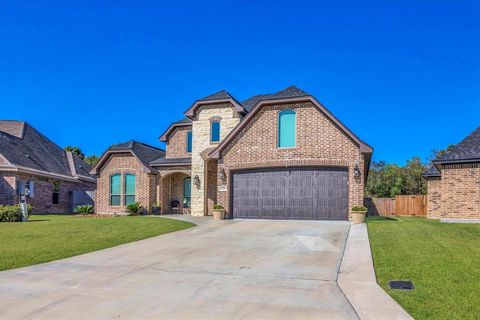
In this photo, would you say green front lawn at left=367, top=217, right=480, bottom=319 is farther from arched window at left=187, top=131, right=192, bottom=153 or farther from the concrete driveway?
arched window at left=187, top=131, right=192, bottom=153

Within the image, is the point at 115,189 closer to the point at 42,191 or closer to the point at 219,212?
the point at 42,191

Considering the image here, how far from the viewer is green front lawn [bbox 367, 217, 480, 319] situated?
5609 mm

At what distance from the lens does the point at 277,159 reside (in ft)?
60.5

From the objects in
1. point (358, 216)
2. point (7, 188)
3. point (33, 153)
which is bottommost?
point (358, 216)

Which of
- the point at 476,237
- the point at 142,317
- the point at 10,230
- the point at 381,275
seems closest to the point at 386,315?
the point at 381,275

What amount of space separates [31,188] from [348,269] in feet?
82.4

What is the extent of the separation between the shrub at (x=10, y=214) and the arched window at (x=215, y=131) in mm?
10682

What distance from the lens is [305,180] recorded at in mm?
17906

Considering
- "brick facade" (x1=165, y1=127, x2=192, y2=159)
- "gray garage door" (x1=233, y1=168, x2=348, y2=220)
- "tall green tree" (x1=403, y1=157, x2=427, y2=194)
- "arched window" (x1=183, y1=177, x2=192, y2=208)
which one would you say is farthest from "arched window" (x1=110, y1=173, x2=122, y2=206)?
"tall green tree" (x1=403, y1=157, x2=427, y2=194)

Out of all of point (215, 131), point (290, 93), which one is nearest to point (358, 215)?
point (290, 93)

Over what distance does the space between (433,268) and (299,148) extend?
35.4 ft

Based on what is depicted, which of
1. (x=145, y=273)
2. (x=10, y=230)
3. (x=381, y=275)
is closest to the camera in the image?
(x=381, y=275)

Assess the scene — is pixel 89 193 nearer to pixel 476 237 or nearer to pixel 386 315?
pixel 476 237

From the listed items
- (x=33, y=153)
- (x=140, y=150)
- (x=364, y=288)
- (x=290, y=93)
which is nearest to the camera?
(x=364, y=288)
